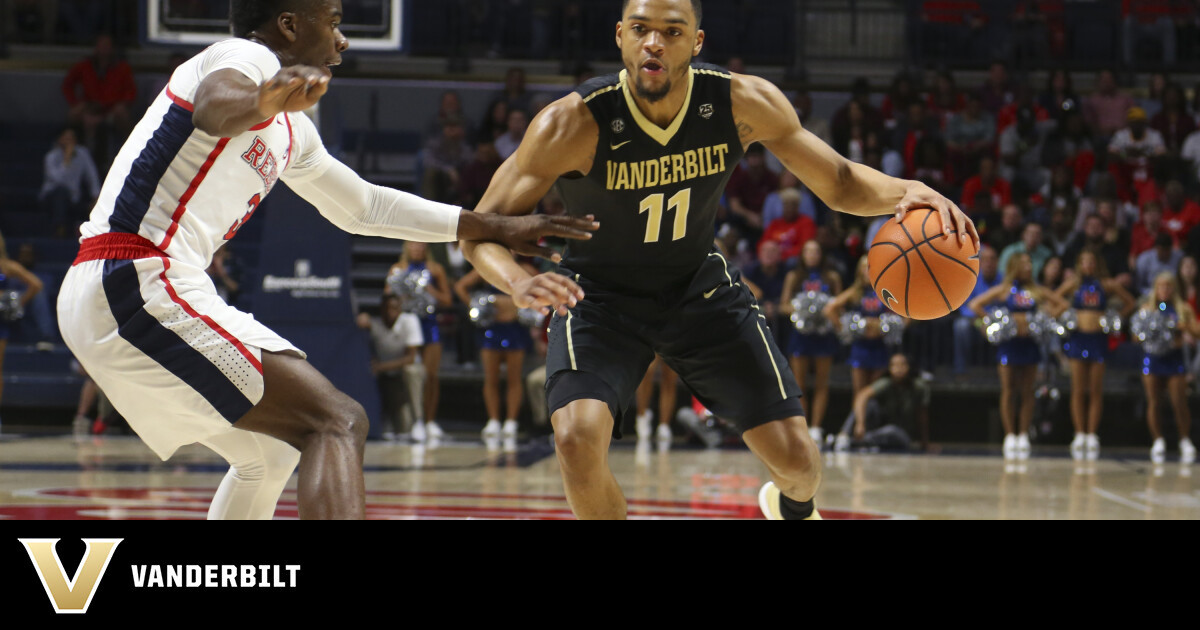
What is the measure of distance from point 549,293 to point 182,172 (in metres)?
1.02

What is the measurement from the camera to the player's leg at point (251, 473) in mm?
3348

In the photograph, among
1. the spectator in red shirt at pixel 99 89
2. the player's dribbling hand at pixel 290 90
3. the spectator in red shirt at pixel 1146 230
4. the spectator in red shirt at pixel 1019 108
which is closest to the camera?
the player's dribbling hand at pixel 290 90

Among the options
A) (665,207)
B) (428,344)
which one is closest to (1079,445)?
(428,344)

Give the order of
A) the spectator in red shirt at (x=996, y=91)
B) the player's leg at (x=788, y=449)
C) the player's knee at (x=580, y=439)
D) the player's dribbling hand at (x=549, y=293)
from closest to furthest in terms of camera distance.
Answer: the player's dribbling hand at (x=549, y=293) < the player's knee at (x=580, y=439) < the player's leg at (x=788, y=449) < the spectator in red shirt at (x=996, y=91)

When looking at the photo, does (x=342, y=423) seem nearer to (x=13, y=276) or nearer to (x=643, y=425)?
(x=643, y=425)

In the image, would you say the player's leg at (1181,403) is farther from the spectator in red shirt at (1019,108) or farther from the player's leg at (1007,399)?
the spectator in red shirt at (1019,108)

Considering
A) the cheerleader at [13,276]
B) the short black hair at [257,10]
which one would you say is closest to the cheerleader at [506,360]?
the cheerleader at [13,276]

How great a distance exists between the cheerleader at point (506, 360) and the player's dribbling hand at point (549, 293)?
6999mm

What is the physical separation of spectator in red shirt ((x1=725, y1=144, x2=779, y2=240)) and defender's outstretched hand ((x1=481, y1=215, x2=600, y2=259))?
340 inches

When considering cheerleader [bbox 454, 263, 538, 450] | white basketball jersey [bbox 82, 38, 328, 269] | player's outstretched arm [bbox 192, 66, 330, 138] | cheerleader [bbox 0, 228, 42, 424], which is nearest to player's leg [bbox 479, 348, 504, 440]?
cheerleader [bbox 454, 263, 538, 450]
